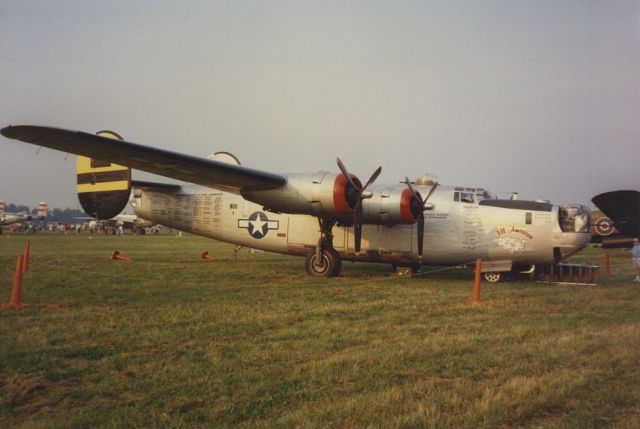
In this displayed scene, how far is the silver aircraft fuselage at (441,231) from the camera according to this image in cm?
1180

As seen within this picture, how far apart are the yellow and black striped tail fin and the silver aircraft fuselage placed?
2.60m

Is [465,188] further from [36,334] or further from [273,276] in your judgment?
[36,334]

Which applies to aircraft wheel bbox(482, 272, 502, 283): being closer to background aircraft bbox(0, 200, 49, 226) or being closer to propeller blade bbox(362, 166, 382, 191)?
propeller blade bbox(362, 166, 382, 191)

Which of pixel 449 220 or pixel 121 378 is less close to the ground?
pixel 449 220

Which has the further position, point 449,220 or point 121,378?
point 449,220

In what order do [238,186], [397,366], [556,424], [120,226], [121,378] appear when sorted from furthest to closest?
1. [120,226]
2. [238,186]
3. [397,366]
4. [121,378]
5. [556,424]

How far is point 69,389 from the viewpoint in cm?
398

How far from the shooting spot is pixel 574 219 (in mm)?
11672

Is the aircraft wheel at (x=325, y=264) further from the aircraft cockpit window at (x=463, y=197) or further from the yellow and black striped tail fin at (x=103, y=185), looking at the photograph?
the yellow and black striped tail fin at (x=103, y=185)

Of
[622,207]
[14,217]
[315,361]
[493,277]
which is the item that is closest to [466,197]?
[493,277]

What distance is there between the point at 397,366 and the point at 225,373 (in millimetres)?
1631

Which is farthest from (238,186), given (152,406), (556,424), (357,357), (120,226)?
(120,226)

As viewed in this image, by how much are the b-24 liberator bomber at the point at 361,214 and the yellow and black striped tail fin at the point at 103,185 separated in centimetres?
3

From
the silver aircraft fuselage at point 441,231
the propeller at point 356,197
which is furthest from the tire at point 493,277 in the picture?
the propeller at point 356,197
